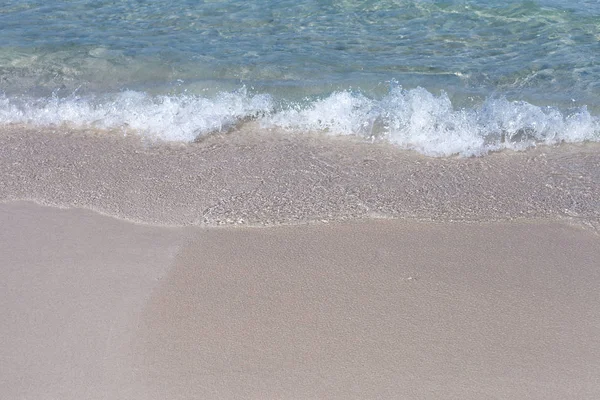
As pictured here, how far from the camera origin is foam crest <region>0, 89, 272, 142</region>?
5.69 meters

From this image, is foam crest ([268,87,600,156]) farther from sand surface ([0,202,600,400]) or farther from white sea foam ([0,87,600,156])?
sand surface ([0,202,600,400])

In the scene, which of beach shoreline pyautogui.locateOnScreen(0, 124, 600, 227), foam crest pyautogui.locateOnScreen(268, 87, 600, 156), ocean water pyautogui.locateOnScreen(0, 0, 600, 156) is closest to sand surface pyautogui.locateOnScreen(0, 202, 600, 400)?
beach shoreline pyautogui.locateOnScreen(0, 124, 600, 227)

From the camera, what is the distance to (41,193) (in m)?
4.75

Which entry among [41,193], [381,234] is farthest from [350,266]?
[41,193]

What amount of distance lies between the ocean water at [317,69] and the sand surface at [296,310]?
4.59ft

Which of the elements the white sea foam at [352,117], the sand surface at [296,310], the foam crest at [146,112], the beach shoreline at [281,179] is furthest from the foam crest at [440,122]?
the sand surface at [296,310]

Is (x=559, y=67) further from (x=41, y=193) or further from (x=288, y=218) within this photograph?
(x=41, y=193)

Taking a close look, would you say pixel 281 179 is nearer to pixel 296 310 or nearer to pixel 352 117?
pixel 352 117

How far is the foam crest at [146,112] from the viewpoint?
5.69 m

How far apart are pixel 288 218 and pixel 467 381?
160 centimetres

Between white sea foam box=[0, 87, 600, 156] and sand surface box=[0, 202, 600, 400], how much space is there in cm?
127

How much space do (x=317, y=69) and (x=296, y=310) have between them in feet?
11.6

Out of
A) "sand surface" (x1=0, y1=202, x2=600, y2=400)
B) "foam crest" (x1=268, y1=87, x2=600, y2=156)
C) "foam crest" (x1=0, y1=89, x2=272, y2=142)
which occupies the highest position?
"foam crest" (x1=0, y1=89, x2=272, y2=142)

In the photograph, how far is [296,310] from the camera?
3.73m
